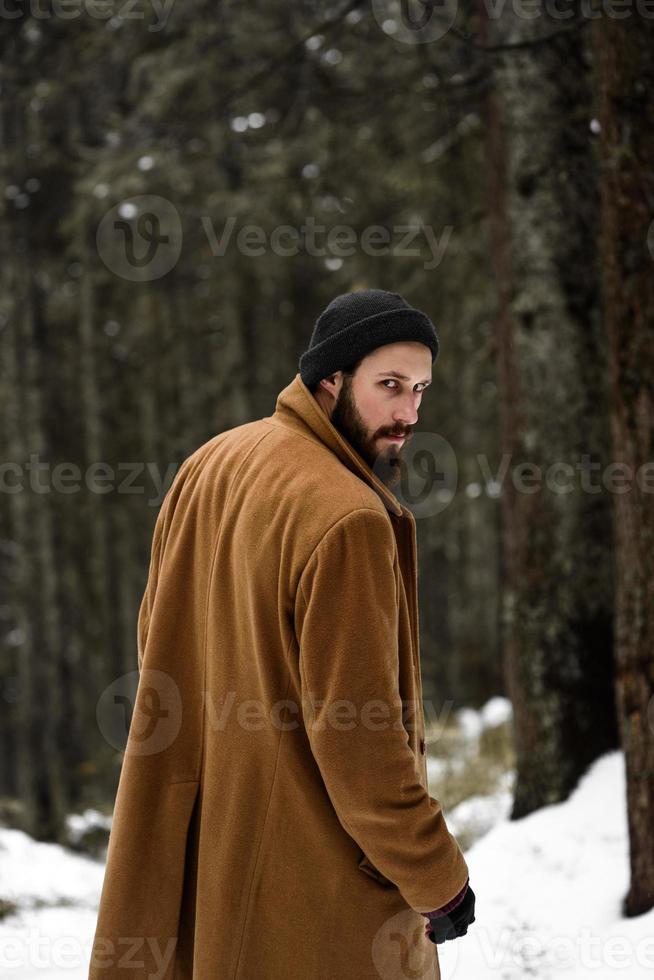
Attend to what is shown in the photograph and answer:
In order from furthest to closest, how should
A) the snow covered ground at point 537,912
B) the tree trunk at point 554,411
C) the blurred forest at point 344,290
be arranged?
the tree trunk at point 554,411, the blurred forest at point 344,290, the snow covered ground at point 537,912

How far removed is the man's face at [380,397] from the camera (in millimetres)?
2564

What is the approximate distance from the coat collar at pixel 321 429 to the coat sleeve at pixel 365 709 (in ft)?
0.84

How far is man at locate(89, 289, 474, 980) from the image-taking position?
7.50ft

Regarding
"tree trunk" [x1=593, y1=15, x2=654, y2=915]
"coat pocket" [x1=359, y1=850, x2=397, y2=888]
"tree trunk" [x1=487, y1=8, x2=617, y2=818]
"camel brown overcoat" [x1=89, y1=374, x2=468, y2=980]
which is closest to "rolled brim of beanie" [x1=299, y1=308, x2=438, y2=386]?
"camel brown overcoat" [x1=89, y1=374, x2=468, y2=980]

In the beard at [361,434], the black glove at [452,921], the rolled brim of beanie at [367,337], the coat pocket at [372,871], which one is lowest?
the black glove at [452,921]

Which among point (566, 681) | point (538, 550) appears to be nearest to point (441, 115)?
point (538, 550)

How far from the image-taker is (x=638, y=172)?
4133 millimetres

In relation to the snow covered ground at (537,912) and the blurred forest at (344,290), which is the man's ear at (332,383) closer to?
the blurred forest at (344,290)

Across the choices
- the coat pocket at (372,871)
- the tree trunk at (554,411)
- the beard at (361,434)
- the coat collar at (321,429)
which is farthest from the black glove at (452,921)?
the tree trunk at (554,411)

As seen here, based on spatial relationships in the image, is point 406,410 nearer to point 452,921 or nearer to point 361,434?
point 361,434

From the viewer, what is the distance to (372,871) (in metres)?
2.46

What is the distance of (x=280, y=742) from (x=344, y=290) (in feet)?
36.2

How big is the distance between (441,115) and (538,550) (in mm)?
4654

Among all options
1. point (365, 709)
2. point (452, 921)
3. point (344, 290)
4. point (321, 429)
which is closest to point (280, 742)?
point (365, 709)
